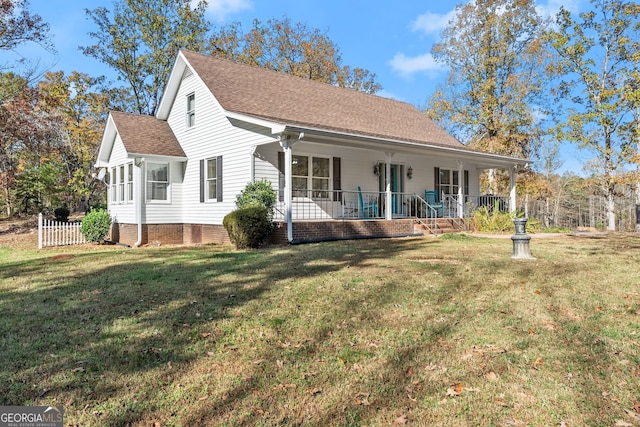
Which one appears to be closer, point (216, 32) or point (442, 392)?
point (442, 392)

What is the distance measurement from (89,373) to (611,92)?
2429 centimetres

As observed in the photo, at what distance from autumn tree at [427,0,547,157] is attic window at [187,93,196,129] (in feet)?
53.1

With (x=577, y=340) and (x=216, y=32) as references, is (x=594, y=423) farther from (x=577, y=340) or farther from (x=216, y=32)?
(x=216, y=32)

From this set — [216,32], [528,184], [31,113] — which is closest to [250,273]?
[31,113]

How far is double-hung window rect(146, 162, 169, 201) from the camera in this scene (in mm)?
15438

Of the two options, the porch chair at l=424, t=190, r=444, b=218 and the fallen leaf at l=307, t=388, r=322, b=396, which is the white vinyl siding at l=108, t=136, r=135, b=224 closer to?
the porch chair at l=424, t=190, r=444, b=218

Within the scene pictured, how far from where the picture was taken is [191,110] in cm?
1571

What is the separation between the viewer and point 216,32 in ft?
94.4

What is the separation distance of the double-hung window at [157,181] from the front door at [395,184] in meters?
7.91

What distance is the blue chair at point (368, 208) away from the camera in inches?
574

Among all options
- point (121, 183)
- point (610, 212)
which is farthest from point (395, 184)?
point (610, 212)

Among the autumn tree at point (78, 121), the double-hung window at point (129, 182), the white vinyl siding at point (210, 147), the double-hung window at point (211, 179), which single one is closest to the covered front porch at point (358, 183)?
the white vinyl siding at point (210, 147)

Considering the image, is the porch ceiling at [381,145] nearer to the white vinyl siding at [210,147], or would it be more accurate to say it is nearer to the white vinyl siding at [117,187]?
the white vinyl siding at [210,147]

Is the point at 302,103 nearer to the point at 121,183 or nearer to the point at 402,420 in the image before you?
the point at 121,183
